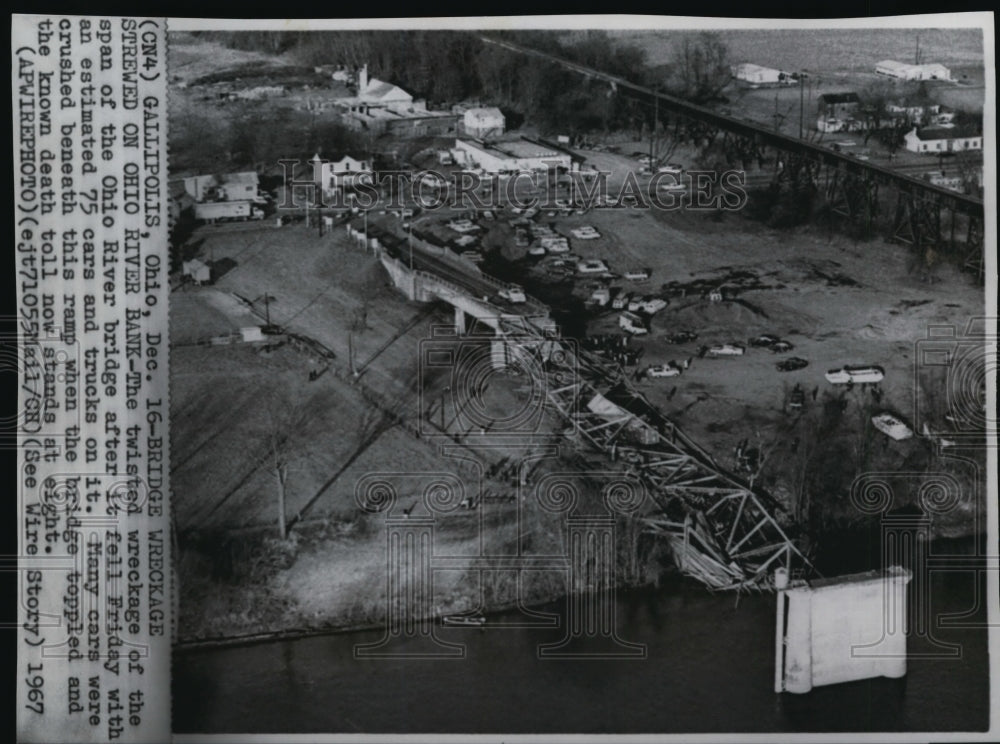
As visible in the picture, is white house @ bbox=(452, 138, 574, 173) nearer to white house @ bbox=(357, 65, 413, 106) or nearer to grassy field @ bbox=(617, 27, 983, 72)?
white house @ bbox=(357, 65, 413, 106)

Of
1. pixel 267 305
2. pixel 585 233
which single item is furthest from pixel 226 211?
pixel 585 233

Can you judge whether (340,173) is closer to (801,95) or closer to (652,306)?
(652,306)

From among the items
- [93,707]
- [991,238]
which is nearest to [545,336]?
[991,238]

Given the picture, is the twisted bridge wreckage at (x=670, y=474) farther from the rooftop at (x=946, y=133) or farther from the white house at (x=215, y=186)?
the rooftop at (x=946, y=133)

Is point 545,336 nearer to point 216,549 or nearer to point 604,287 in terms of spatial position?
point 604,287

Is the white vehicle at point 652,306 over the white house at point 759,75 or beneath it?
beneath

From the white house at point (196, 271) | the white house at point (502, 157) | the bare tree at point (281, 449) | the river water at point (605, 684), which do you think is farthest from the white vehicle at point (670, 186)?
the white house at point (196, 271)
